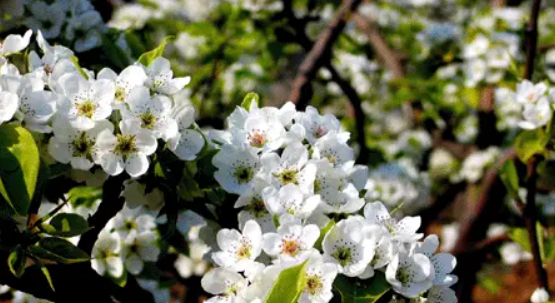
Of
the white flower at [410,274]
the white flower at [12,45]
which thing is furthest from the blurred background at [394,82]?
the white flower at [410,274]

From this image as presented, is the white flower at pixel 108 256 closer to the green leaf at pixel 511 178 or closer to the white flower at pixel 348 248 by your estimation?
the white flower at pixel 348 248

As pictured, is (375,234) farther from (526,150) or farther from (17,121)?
(526,150)

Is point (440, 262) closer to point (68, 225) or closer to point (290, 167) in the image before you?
Answer: point (290, 167)

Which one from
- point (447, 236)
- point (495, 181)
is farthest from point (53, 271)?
point (447, 236)

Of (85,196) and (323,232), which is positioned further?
(85,196)

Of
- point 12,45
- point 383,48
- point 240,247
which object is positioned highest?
point 12,45

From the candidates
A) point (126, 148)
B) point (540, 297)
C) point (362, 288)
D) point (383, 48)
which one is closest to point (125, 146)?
point (126, 148)

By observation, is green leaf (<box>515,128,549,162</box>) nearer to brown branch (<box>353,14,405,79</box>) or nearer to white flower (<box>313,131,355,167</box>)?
white flower (<box>313,131,355,167</box>)
